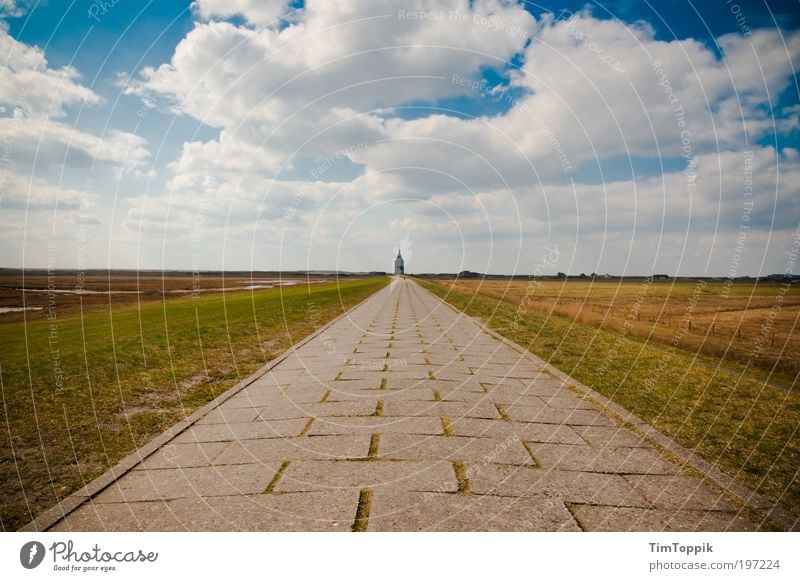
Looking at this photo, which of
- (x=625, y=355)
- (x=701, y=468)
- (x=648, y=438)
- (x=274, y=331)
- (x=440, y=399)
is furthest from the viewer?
(x=274, y=331)

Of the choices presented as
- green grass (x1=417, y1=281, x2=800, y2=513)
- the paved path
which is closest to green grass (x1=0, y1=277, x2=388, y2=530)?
the paved path

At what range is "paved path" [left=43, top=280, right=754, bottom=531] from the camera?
3.12m

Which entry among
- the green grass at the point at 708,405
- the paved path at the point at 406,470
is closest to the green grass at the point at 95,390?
the paved path at the point at 406,470

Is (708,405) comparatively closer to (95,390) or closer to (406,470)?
(406,470)

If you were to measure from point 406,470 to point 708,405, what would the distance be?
5039mm

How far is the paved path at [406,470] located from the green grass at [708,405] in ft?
2.15

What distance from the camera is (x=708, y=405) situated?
621 cm

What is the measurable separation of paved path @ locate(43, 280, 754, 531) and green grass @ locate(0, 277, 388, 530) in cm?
54

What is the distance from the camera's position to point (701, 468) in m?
3.98

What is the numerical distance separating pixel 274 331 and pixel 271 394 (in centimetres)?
788

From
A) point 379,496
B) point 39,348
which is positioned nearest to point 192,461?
point 379,496

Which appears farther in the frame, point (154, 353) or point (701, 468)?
point (154, 353)

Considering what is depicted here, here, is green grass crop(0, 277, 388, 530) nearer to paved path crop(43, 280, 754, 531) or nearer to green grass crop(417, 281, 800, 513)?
paved path crop(43, 280, 754, 531)
